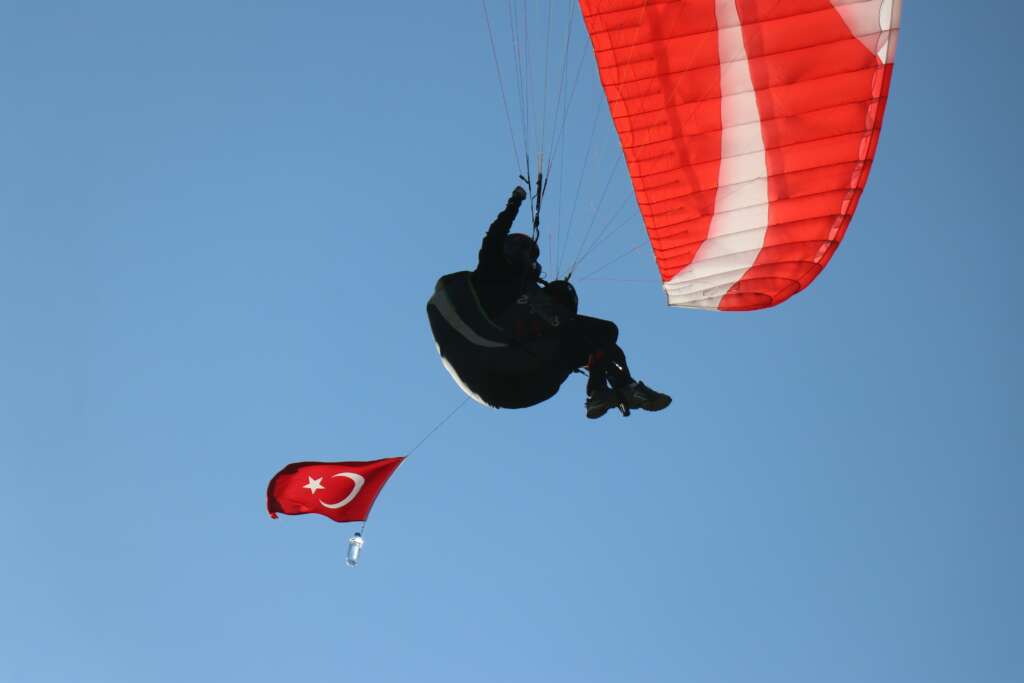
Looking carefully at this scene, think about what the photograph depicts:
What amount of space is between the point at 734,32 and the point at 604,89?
1.05 meters

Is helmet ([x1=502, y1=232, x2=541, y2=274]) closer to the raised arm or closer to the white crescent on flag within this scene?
the raised arm

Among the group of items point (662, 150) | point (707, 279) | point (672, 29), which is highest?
point (672, 29)

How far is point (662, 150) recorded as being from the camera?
10164 mm

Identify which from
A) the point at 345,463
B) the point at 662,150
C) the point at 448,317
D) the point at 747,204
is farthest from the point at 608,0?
the point at 345,463

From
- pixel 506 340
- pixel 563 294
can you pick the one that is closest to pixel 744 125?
pixel 563 294

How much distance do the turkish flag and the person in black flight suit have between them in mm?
2320

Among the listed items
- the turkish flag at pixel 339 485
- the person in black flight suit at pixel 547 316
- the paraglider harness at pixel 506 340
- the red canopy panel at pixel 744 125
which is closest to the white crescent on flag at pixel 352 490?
the turkish flag at pixel 339 485

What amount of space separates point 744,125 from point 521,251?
82.0 inches

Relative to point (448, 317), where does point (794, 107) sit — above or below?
above

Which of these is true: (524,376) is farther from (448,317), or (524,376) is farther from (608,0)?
(608,0)

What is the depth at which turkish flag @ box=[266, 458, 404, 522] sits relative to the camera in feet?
36.3

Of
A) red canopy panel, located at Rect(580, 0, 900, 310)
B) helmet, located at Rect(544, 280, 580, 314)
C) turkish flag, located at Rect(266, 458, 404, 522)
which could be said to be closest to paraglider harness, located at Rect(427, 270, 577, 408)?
helmet, located at Rect(544, 280, 580, 314)

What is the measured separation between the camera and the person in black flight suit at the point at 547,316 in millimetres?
9219

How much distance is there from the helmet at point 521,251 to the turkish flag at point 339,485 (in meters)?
2.52
